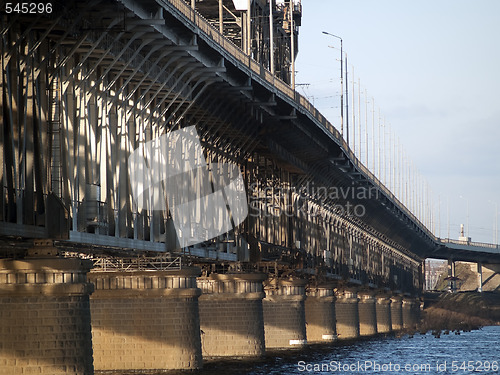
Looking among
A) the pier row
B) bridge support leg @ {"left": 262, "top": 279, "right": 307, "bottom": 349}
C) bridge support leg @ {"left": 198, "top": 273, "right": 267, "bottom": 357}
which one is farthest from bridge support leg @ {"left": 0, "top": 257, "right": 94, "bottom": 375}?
bridge support leg @ {"left": 262, "top": 279, "right": 307, "bottom": 349}

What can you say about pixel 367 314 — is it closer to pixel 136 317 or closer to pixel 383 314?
pixel 383 314

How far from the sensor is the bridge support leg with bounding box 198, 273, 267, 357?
77.8m

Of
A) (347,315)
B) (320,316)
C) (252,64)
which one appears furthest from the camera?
(347,315)

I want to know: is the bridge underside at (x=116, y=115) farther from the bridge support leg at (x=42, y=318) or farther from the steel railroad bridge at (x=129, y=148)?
the bridge support leg at (x=42, y=318)

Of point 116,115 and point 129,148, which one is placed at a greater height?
point 116,115

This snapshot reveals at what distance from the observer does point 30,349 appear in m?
40.0

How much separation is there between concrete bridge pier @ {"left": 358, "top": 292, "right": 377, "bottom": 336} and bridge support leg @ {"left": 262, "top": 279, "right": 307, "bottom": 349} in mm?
55073

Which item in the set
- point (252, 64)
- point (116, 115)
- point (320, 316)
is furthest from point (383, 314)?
point (116, 115)

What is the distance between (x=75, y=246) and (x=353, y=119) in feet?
337

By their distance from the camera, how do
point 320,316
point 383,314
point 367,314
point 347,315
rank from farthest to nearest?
point 383,314
point 367,314
point 347,315
point 320,316

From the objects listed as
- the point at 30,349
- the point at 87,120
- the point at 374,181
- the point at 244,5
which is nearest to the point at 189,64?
the point at 87,120

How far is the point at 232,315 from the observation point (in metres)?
79.2

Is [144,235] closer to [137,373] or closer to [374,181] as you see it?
[137,373]

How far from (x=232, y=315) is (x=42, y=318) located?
39.6m
